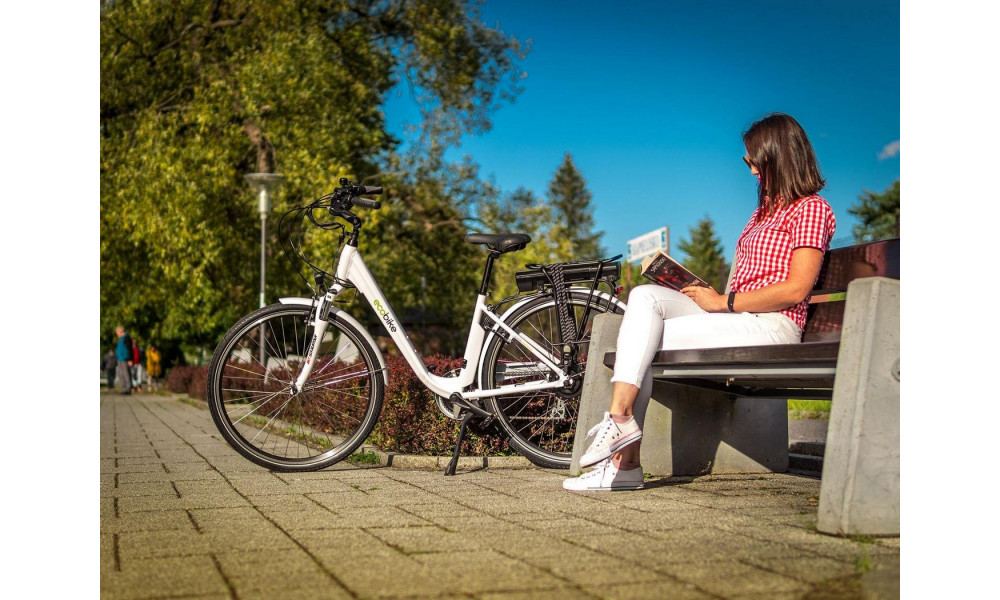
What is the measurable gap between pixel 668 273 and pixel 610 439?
855mm

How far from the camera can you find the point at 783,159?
4.36m

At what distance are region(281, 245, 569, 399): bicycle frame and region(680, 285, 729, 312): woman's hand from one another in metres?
1.16

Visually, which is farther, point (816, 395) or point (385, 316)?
point (385, 316)

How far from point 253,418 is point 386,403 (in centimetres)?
97

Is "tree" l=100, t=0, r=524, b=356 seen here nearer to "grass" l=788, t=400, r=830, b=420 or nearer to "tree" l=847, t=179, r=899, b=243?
"grass" l=788, t=400, r=830, b=420

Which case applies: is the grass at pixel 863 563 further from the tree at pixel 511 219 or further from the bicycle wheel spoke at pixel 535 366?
the tree at pixel 511 219

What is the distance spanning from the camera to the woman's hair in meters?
4.32

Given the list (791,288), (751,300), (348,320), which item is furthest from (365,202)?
(791,288)

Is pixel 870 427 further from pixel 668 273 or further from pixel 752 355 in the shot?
pixel 668 273

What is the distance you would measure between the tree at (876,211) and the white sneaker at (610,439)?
178ft

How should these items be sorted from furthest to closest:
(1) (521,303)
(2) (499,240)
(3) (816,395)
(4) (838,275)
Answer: (1) (521,303) → (2) (499,240) → (3) (816,395) → (4) (838,275)

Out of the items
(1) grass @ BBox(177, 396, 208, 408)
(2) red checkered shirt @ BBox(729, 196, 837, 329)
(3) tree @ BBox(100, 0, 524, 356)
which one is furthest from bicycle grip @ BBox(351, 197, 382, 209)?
(3) tree @ BBox(100, 0, 524, 356)
